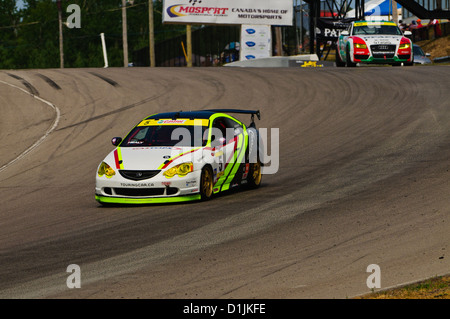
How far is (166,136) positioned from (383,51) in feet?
64.7

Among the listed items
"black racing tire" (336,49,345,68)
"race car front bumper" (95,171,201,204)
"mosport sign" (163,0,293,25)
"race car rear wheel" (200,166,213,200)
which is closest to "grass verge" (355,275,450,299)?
"race car front bumper" (95,171,201,204)

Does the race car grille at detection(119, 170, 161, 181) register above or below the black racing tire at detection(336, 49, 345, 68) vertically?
below

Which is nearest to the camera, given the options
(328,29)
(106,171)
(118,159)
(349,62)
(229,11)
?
(106,171)

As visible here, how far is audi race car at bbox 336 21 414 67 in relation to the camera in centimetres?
3186

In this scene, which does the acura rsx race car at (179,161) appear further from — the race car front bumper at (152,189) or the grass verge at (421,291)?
the grass verge at (421,291)

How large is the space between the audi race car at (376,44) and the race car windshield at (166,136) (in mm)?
19100

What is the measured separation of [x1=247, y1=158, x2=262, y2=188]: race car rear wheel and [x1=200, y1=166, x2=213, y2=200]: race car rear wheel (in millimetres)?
1398

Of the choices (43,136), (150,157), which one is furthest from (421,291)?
(43,136)

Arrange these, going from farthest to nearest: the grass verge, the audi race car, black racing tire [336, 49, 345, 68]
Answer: black racing tire [336, 49, 345, 68] < the audi race car < the grass verge

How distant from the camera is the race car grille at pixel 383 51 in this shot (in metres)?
31.8

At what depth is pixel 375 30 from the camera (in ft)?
108

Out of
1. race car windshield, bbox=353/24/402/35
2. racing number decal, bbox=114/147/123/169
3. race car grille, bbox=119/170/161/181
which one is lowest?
race car grille, bbox=119/170/161/181

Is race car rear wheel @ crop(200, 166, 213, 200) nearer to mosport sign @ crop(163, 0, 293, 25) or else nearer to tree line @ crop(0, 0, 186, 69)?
mosport sign @ crop(163, 0, 293, 25)

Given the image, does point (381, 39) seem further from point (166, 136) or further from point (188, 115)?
point (166, 136)
